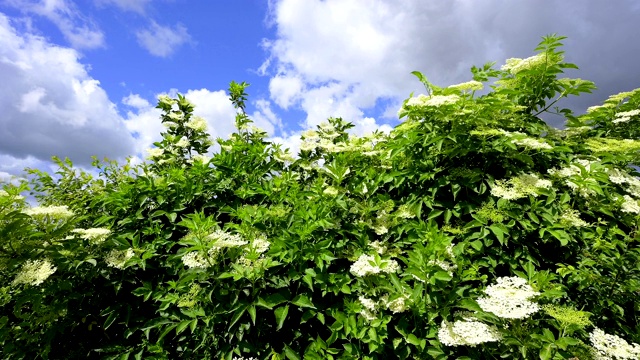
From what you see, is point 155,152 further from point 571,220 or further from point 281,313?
point 571,220

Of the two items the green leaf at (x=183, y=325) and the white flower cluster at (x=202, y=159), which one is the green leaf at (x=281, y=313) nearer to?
the green leaf at (x=183, y=325)

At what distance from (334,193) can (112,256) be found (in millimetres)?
1938

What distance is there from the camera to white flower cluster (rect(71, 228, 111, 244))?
2789 millimetres

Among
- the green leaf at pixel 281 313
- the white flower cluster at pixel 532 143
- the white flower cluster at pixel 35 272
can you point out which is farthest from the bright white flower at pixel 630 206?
the white flower cluster at pixel 35 272

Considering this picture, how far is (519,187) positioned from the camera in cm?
269

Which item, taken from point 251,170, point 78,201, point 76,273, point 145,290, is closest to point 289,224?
point 251,170

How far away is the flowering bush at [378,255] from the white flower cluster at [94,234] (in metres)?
0.02

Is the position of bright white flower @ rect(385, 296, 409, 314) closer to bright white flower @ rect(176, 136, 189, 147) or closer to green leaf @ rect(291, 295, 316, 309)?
green leaf @ rect(291, 295, 316, 309)

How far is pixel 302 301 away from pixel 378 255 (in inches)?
25.4

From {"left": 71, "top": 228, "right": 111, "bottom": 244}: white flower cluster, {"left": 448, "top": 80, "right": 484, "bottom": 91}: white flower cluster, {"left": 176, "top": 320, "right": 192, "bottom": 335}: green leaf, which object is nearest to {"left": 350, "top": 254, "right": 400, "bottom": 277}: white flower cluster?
{"left": 176, "top": 320, "right": 192, "bottom": 335}: green leaf

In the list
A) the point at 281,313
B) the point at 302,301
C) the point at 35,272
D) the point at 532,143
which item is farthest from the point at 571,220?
the point at 35,272

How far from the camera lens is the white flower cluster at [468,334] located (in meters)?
2.04

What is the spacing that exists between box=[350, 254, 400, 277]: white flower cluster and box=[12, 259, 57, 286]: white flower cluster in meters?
2.25

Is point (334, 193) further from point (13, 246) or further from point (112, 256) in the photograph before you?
point (13, 246)
